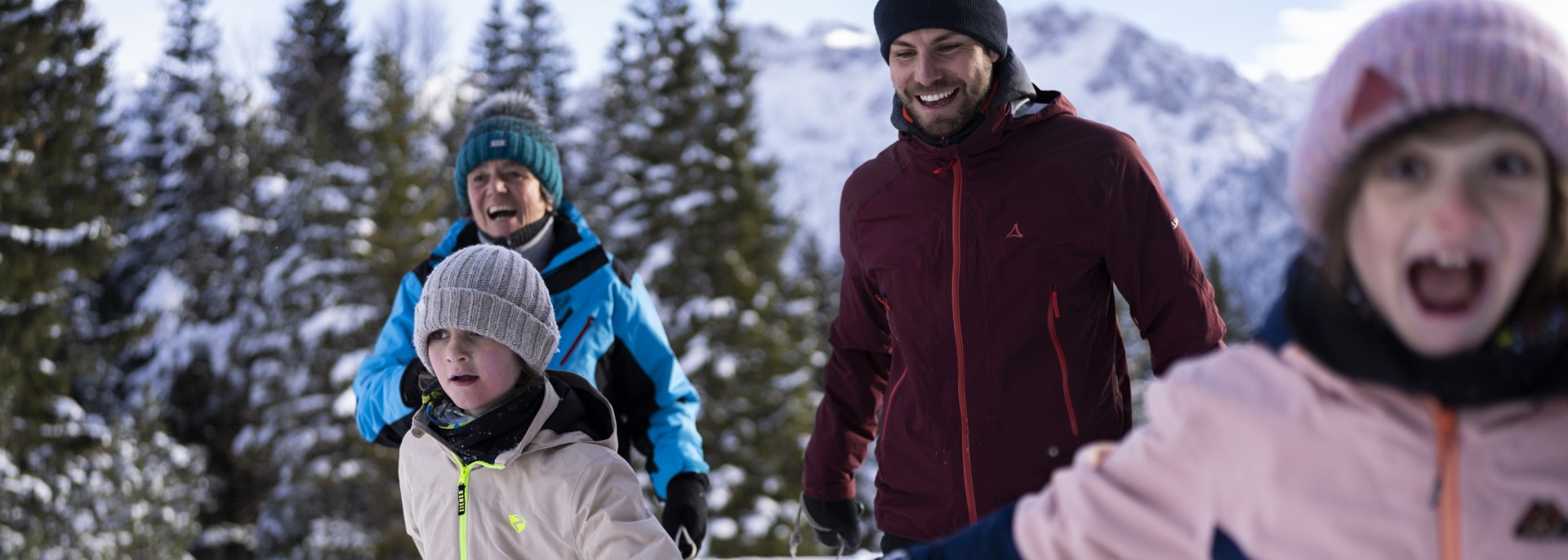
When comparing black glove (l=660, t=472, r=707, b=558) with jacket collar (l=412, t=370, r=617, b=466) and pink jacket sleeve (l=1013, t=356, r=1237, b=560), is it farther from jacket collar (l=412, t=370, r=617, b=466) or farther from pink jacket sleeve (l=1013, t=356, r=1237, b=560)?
pink jacket sleeve (l=1013, t=356, r=1237, b=560)

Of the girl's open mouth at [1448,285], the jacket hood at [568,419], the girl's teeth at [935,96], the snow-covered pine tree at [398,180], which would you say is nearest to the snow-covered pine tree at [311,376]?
the snow-covered pine tree at [398,180]

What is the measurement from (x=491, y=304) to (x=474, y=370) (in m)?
0.16

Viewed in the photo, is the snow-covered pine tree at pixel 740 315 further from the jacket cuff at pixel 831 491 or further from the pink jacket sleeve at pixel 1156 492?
the pink jacket sleeve at pixel 1156 492

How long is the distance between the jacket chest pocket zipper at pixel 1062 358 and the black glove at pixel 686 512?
126cm

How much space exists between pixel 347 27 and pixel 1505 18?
2829 cm

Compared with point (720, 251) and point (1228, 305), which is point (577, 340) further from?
Answer: point (1228, 305)

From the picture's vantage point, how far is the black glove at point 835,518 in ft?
9.83

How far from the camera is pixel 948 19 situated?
8.41 feet

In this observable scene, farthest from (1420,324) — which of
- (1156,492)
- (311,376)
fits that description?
(311,376)

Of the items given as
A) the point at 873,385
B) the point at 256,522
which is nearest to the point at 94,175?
the point at 256,522

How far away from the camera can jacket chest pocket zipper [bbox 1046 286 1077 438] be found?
2.33 meters

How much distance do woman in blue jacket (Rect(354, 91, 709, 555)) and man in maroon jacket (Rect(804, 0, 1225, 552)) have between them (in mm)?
819

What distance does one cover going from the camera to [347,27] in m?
26.5

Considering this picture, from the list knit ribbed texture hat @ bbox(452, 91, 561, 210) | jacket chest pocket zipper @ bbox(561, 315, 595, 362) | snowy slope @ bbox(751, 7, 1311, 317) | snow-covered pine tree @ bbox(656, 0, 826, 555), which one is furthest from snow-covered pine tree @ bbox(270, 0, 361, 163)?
snowy slope @ bbox(751, 7, 1311, 317)
